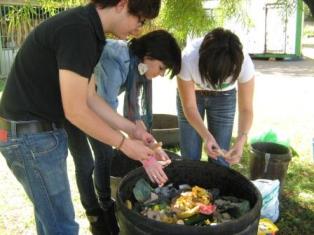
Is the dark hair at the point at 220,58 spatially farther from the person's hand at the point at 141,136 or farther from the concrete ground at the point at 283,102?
the concrete ground at the point at 283,102

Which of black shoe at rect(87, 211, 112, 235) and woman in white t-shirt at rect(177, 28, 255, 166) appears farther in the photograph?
black shoe at rect(87, 211, 112, 235)

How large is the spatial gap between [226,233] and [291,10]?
2.51 meters

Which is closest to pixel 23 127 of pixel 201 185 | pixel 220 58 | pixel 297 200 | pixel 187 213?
pixel 187 213

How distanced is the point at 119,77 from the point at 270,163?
5.08ft

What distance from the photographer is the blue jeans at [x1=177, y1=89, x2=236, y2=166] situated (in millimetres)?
2955

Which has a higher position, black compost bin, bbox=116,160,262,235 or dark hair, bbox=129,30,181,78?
dark hair, bbox=129,30,181,78

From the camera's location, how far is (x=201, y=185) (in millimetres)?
2572

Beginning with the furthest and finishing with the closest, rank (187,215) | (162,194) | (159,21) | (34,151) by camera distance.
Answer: (159,21) → (162,194) → (187,215) → (34,151)

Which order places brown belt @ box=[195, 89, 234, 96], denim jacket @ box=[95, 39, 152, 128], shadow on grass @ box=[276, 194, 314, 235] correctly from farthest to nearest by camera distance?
shadow on grass @ box=[276, 194, 314, 235]
brown belt @ box=[195, 89, 234, 96]
denim jacket @ box=[95, 39, 152, 128]

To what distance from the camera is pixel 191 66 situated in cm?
263

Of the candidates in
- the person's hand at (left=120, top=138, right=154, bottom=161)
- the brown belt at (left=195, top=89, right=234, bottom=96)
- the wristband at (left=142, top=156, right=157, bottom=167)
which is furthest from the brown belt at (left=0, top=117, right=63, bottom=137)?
the brown belt at (left=195, top=89, right=234, bottom=96)

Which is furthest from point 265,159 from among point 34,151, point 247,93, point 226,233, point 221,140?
point 34,151

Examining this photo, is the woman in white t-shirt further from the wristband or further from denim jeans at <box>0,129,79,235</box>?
denim jeans at <box>0,129,79,235</box>

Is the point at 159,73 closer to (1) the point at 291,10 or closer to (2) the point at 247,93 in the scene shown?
(2) the point at 247,93
